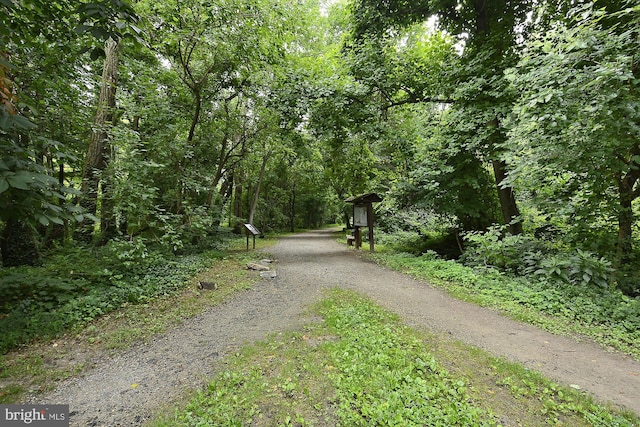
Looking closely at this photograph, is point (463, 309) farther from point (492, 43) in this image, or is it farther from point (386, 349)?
point (492, 43)

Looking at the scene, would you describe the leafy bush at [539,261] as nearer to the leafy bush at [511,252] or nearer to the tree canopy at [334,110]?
the leafy bush at [511,252]

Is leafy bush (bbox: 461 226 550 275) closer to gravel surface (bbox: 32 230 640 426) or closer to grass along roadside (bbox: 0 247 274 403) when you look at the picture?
gravel surface (bbox: 32 230 640 426)

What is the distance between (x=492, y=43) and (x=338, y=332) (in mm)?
8756

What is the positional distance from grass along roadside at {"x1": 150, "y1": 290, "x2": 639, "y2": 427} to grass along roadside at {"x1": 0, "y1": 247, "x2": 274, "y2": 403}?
1.51m

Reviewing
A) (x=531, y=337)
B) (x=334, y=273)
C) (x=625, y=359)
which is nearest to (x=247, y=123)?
(x=334, y=273)

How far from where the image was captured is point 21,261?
525cm

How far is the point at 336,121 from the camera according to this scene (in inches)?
357

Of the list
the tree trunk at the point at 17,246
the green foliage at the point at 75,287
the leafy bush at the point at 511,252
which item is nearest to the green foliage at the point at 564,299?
the leafy bush at the point at 511,252

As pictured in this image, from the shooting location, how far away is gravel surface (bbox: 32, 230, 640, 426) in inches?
98.3

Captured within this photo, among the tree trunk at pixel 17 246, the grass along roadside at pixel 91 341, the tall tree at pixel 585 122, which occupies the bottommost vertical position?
the grass along roadside at pixel 91 341

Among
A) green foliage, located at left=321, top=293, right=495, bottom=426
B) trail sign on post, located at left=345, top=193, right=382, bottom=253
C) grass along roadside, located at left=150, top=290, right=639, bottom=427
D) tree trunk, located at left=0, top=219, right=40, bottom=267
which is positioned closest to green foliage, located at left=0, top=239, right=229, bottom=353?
tree trunk, located at left=0, top=219, right=40, bottom=267

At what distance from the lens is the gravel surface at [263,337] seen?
250 centimetres

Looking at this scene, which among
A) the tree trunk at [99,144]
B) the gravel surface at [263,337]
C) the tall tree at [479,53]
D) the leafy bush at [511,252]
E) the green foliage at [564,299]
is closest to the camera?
the gravel surface at [263,337]

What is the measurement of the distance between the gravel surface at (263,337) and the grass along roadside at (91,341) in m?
0.19
